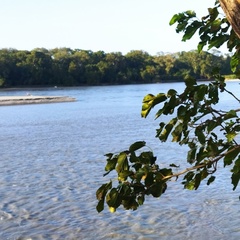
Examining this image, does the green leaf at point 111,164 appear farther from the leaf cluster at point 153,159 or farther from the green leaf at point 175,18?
the green leaf at point 175,18

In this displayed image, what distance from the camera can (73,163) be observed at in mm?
12586

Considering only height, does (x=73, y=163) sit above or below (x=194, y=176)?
below

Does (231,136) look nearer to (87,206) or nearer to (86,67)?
(87,206)

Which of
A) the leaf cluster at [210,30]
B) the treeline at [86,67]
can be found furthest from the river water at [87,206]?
the treeline at [86,67]

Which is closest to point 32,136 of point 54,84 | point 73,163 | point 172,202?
point 73,163

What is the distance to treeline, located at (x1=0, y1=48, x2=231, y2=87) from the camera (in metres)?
99.9

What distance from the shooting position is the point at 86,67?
110 metres

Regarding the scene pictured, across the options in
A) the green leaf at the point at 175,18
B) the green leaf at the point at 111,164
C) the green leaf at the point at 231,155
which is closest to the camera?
the green leaf at the point at 231,155

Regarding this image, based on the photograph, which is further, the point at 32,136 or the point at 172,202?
the point at 32,136

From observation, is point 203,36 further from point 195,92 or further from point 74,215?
point 74,215

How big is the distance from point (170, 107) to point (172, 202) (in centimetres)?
629

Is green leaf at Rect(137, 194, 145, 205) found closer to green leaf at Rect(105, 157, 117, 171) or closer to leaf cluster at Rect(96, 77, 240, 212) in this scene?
leaf cluster at Rect(96, 77, 240, 212)

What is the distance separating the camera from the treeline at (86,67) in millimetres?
99875

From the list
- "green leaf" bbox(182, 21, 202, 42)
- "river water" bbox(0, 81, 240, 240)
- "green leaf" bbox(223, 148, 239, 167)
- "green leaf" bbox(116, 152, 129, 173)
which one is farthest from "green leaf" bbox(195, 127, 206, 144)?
"river water" bbox(0, 81, 240, 240)
